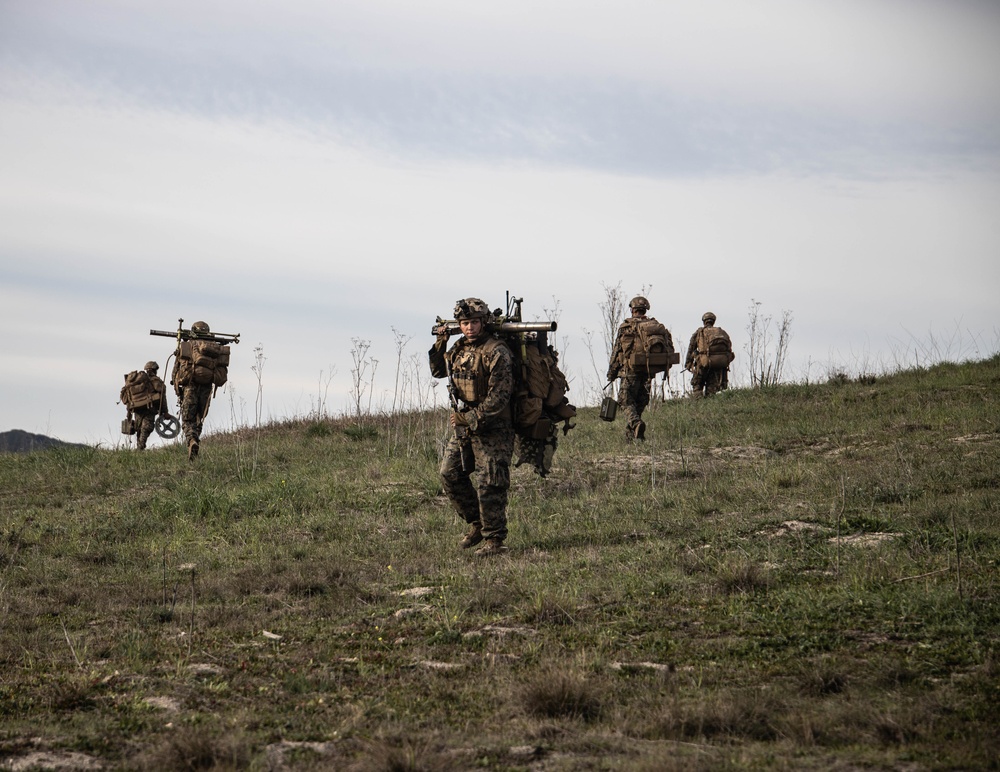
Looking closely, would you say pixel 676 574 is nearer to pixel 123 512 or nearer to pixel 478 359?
pixel 478 359

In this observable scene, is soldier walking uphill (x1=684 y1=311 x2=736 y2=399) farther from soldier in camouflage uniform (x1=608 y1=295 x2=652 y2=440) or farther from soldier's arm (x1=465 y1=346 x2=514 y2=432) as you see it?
soldier's arm (x1=465 y1=346 x2=514 y2=432)

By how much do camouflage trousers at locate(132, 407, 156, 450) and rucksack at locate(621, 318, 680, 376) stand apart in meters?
8.81

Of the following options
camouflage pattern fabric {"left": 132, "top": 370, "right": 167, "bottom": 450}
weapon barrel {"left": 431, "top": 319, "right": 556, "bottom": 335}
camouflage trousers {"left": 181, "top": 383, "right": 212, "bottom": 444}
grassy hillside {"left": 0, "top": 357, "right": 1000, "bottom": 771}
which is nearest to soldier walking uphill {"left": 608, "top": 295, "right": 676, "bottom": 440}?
grassy hillside {"left": 0, "top": 357, "right": 1000, "bottom": 771}

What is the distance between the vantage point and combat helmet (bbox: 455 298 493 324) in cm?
848

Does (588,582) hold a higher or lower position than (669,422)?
lower

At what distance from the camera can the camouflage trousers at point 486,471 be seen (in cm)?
845

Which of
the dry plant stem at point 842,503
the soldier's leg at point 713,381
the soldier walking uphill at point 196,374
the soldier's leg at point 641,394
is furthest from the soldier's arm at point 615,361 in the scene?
the soldier walking uphill at point 196,374

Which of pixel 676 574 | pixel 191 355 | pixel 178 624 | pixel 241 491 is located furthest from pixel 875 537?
pixel 191 355

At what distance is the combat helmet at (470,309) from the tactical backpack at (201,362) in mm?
7011

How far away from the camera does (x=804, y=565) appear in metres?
7.25

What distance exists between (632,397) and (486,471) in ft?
20.7

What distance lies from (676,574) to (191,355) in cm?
923

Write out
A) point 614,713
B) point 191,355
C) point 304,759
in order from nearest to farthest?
1. point 304,759
2. point 614,713
3. point 191,355

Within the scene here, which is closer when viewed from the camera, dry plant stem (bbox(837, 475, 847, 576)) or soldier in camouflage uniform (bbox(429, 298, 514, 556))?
dry plant stem (bbox(837, 475, 847, 576))
